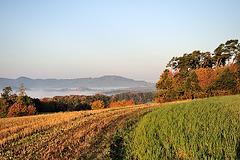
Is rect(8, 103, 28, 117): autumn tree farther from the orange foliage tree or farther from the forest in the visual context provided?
the orange foliage tree

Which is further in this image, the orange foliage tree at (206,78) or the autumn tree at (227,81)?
the orange foliage tree at (206,78)

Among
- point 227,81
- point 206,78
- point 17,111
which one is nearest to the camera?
point 227,81

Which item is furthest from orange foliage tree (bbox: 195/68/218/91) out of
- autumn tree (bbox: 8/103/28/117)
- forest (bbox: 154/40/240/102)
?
autumn tree (bbox: 8/103/28/117)

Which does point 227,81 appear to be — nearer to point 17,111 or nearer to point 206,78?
point 206,78

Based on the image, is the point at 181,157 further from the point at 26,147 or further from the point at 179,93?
the point at 179,93

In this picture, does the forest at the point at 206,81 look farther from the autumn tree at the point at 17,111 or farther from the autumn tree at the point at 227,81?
the autumn tree at the point at 17,111

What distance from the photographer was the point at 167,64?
64500 mm

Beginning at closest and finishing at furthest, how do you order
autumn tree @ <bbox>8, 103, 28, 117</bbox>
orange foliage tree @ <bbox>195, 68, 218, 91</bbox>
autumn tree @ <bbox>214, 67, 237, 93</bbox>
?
autumn tree @ <bbox>214, 67, 237, 93</bbox>, orange foliage tree @ <bbox>195, 68, 218, 91</bbox>, autumn tree @ <bbox>8, 103, 28, 117</bbox>

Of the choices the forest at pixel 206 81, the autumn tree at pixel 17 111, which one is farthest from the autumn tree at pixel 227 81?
the autumn tree at pixel 17 111

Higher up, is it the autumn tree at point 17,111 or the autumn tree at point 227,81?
the autumn tree at point 227,81

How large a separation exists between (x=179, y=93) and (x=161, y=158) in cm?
4079

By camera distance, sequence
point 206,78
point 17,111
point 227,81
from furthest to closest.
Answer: point 17,111
point 206,78
point 227,81

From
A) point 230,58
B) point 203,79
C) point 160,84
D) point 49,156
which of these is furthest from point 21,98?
point 230,58

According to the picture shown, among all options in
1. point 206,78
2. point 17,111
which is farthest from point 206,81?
point 17,111
